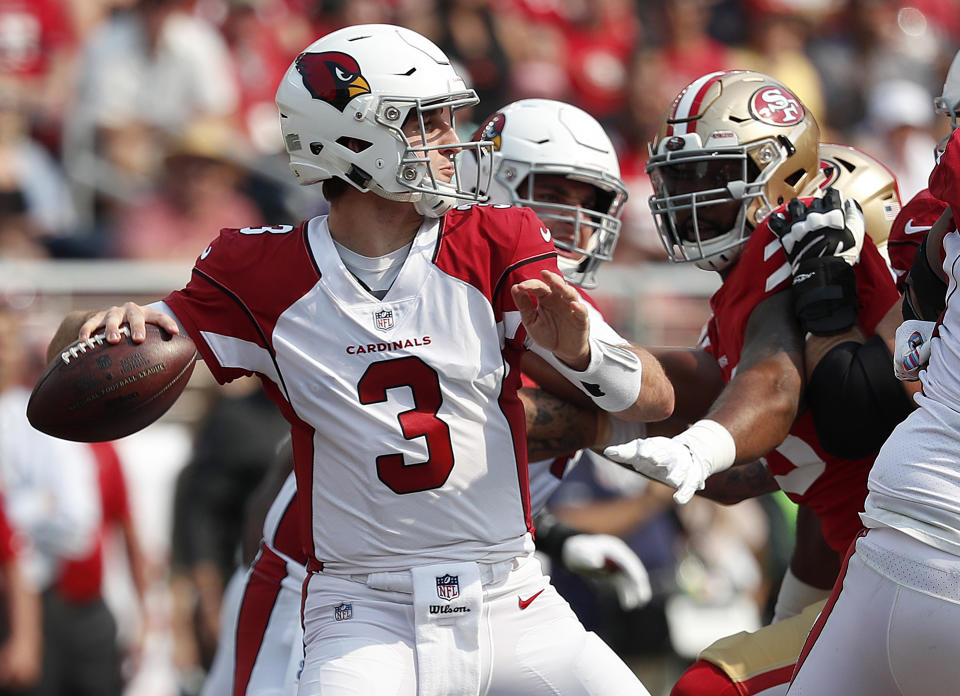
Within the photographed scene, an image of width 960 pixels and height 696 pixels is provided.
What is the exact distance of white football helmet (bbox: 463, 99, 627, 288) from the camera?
4.66m

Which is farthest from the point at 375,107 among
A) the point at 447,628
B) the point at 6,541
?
the point at 6,541

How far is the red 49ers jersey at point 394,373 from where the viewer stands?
3.28 metres

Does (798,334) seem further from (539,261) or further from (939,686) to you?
(939,686)

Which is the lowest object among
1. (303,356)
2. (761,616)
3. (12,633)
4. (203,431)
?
(761,616)

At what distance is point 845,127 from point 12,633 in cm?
732

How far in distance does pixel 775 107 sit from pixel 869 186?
0.46 m

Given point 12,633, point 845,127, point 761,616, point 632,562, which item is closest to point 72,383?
point 632,562

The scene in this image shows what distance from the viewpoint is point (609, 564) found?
16.3 feet

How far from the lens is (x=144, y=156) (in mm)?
8891

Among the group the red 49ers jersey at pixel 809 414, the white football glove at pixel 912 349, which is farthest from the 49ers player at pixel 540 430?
the white football glove at pixel 912 349

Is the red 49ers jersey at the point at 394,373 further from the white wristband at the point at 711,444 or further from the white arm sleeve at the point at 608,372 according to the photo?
the white wristband at the point at 711,444

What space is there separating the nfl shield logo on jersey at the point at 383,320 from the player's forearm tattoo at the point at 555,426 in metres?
1.07

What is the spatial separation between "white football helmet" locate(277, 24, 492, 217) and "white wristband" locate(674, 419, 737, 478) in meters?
0.78

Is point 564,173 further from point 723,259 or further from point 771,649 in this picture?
point 771,649
